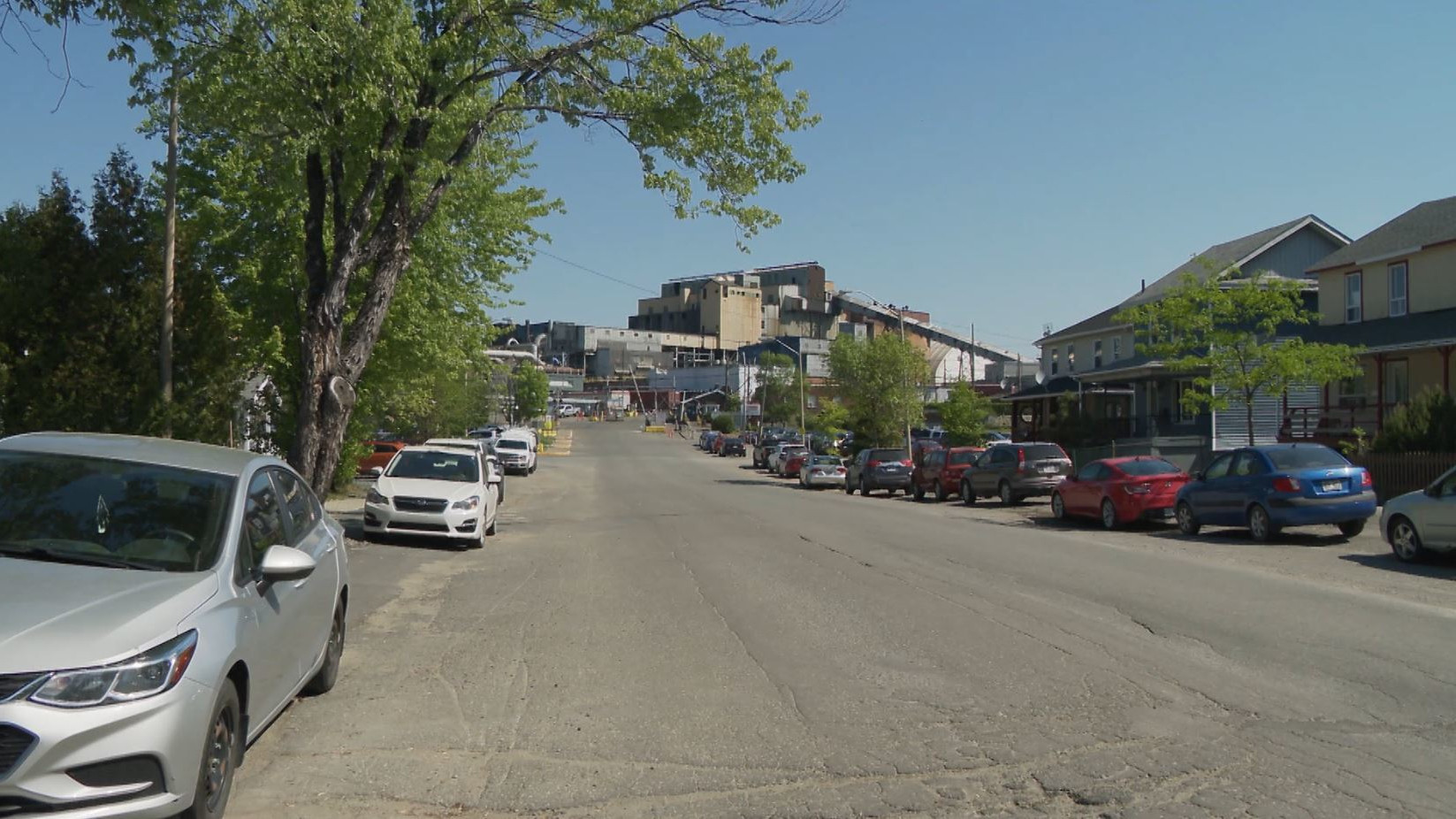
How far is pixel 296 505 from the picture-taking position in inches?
297

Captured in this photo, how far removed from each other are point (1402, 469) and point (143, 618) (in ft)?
85.4

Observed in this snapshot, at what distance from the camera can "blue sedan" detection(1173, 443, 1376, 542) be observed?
58.9 ft

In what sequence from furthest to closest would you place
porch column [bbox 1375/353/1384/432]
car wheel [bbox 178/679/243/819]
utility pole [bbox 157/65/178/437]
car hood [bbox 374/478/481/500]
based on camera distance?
porch column [bbox 1375/353/1384/432], car hood [bbox 374/478/481/500], utility pole [bbox 157/65/178/437], car wheel [bbox 178/679/243/819]

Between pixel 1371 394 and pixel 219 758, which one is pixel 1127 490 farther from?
pixel 219 758

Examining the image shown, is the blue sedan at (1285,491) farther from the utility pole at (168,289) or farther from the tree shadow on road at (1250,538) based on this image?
the utility pole at (168,289)

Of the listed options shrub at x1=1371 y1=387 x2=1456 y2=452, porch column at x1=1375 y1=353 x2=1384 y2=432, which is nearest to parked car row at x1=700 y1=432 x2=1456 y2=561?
shrub at x1=1371 y1=387 x2=1456 y2=452

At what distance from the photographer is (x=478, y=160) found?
70.4ft

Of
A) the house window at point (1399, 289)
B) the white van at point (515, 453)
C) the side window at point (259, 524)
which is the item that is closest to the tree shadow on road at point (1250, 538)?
the house window at point (1399, 289)

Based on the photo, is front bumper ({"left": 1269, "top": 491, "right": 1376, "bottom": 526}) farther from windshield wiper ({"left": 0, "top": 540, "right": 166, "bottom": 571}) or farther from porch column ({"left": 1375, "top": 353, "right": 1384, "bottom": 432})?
windshield wiper ({"left": 0, "top": 540, "right": 166, "bottom": 571})

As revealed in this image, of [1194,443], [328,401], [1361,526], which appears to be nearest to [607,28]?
[328,401]

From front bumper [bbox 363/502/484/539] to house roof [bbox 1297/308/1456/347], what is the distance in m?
23.6

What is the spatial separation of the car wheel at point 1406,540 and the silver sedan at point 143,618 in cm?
1349

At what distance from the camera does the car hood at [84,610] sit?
4516 millimetres

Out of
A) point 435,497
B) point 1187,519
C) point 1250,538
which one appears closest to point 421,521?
point 435,497
